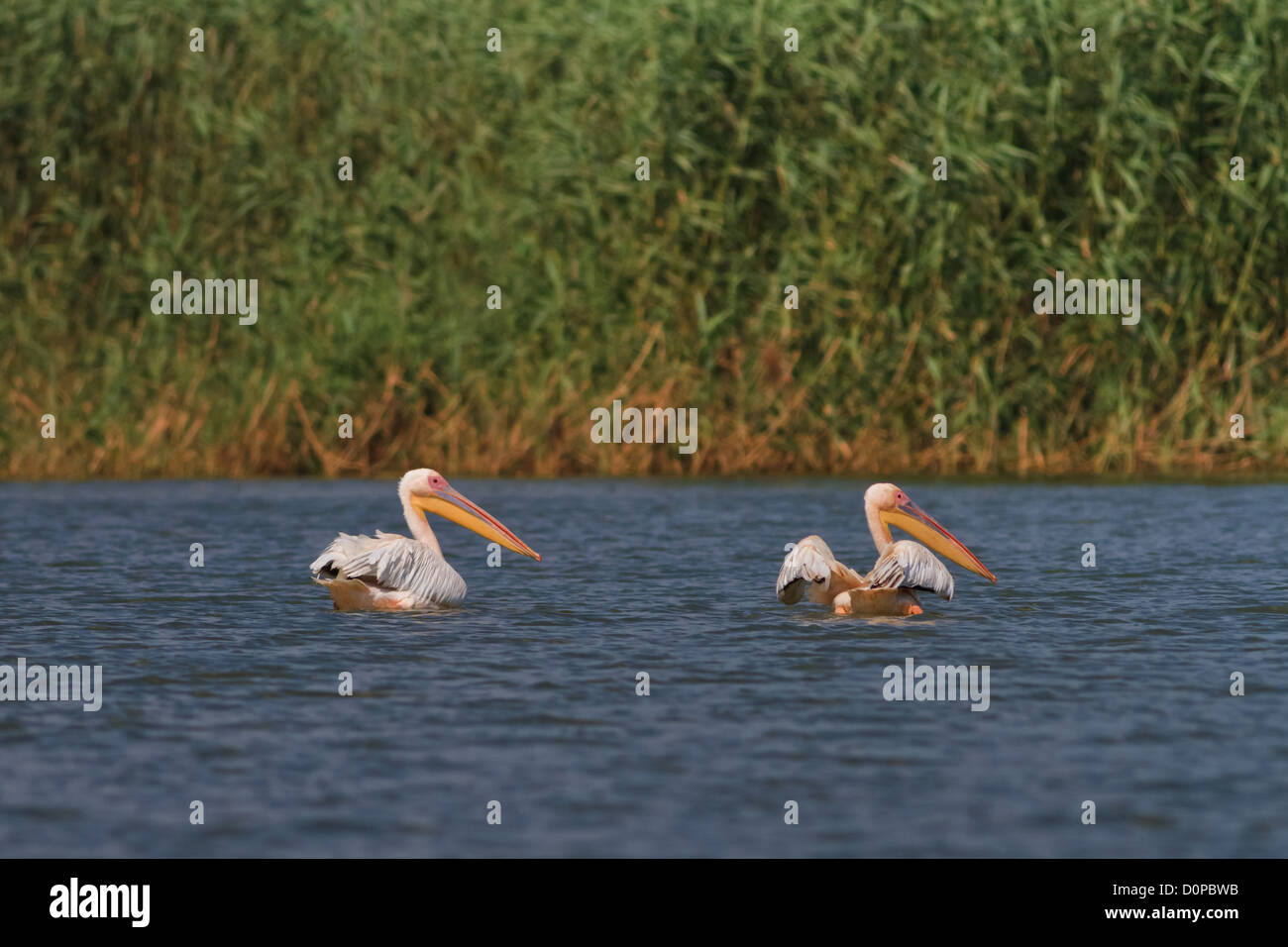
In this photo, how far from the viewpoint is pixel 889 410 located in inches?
731

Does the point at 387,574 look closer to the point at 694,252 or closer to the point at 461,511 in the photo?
the point at 461,511

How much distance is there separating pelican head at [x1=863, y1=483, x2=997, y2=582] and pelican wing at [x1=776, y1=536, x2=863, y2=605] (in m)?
0.66

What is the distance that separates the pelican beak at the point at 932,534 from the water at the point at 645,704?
257 millimetres

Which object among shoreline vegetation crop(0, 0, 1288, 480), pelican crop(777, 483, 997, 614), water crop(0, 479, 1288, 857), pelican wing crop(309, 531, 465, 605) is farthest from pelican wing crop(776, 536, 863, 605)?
shoreline vegetation crop(0, 0, 1288, 480)

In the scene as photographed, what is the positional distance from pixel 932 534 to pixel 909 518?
0.20 meters

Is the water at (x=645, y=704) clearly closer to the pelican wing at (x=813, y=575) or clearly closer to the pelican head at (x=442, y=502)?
the pelican wing at (x=813, y=575)

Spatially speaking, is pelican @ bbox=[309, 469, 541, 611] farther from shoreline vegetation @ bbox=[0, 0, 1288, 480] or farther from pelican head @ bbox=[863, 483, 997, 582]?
shoreline vegetation @ bbox=[0, 0, 1288, 480]

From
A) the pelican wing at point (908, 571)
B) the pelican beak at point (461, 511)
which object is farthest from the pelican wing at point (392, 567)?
the pelican wing at point (908, 571)

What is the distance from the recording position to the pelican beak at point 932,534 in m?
11.9

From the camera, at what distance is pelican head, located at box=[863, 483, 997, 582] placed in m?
12.0

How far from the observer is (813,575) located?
36.6 ft

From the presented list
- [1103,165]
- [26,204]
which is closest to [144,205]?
[26,204]

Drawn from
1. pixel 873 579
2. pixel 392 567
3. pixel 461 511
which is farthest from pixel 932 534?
pixel 392 567
